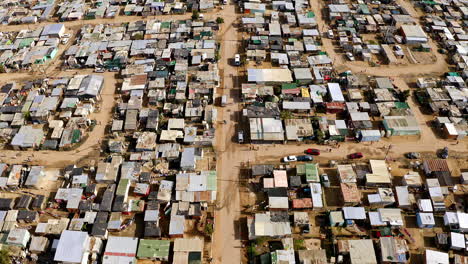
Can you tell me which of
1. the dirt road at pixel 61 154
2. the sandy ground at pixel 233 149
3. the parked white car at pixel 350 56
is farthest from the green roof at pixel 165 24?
the parked white car at pixel 350 56

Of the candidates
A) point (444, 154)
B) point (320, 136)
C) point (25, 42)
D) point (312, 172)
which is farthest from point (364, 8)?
point (25, 42)

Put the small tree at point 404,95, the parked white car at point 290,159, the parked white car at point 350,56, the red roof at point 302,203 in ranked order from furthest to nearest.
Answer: the parked white car at point 350,56 → the small tree at point 404,95 → the parked white car at point 290,159 → the red roof at point 302,203

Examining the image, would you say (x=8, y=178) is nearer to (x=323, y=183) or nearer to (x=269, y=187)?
(x=269, y=187)

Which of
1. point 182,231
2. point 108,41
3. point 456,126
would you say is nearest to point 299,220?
point 182,231

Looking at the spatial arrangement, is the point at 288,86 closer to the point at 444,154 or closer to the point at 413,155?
the point at 413,155

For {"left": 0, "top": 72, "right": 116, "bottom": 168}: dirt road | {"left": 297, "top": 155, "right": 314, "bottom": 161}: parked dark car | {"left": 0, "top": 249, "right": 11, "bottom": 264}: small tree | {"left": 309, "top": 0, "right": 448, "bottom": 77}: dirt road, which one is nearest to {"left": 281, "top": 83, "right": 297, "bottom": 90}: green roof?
{"left": 309, "top": 0, "right": 448, "bottom": 77}: dirt road

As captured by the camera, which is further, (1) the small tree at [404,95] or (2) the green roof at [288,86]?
(2) the green roof at [288,86]

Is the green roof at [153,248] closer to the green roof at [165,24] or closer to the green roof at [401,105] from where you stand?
the green roof at [401,105]
